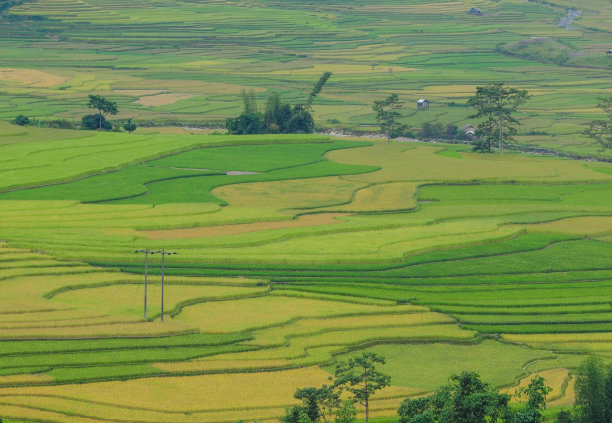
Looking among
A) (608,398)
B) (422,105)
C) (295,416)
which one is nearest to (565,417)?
(608,398)

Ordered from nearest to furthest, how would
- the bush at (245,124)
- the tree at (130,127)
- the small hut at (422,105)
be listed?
the bush at (245,124)
the tree at (130,127)
the small hut at (422,105)

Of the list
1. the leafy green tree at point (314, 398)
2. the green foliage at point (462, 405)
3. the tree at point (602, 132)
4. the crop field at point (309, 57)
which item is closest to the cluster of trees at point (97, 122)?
the crop field at point (309, 57)

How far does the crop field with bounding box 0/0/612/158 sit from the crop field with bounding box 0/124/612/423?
26.9 metres

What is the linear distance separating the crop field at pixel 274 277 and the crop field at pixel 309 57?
2687 cm

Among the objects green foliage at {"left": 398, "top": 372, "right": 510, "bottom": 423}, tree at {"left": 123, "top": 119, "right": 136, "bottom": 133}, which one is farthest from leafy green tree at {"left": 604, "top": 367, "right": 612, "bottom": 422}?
tree at {"left": 123, "top": 119, "right": 136, "bottom": 133}

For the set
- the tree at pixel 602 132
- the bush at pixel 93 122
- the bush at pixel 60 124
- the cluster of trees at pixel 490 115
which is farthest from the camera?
the bush at pixel 93 122

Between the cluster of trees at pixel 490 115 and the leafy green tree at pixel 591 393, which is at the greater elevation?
the cluster of trees at pixel 490 115

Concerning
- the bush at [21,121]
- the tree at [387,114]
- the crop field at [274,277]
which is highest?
the tree at [387,114]

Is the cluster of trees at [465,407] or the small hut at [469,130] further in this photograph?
the small hut at [469,130]

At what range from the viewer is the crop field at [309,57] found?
109 m

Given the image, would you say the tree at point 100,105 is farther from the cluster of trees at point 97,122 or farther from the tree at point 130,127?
the tree at point 130,127

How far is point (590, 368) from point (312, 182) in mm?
41439

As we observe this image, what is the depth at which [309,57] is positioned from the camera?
148875 mm

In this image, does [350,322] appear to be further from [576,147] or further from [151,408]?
[576,147]
